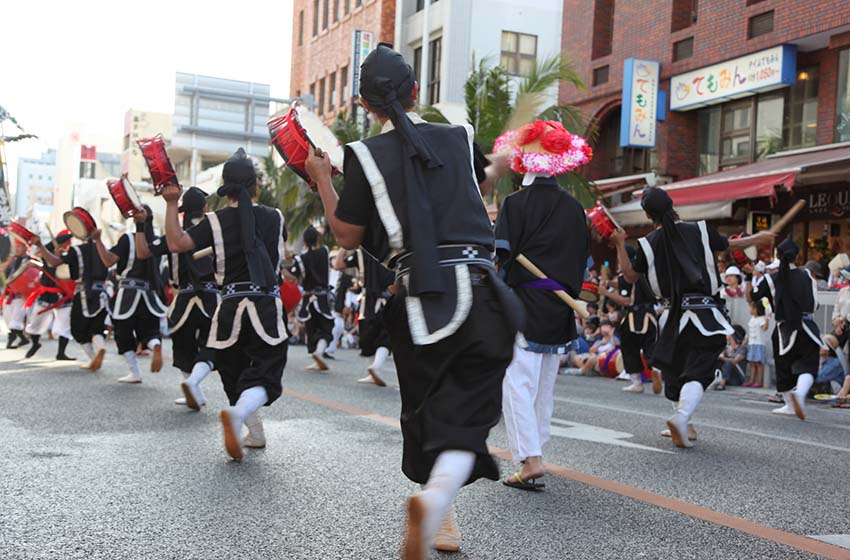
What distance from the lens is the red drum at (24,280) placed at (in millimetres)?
18047

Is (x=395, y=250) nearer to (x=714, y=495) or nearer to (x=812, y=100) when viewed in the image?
(x=714, y=495)

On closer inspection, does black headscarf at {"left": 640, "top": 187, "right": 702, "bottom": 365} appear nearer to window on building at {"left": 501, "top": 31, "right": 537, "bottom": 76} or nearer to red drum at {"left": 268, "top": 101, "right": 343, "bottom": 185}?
red drum at {"left": 268, "top": 101, "right": 343, "bottom": 185}

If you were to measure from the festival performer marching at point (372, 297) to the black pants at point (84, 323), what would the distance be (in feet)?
9.70

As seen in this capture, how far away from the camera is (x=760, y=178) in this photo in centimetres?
1745

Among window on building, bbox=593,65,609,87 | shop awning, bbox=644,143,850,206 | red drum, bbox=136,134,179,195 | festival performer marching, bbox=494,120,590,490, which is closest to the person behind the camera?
festival performer marching, bbox=494,120,590,490

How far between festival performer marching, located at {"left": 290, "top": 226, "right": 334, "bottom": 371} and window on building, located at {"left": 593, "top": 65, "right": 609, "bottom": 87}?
12.8 m

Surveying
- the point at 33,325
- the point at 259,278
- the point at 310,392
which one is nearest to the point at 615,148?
the point at 33,325

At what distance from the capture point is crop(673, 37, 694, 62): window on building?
23.5m

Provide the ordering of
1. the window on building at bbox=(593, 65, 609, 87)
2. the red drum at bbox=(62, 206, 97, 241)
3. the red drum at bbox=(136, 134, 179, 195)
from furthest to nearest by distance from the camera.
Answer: the window on building at bbox=(593, 65, 609, 87), the red drum at bbox=(62, 206, 97, 241), the red drum at bbox=(136, 134, 179, 195)

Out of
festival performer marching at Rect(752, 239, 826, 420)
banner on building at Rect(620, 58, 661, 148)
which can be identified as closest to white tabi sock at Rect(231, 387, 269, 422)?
festival performer marching at Rect(752, 239, 826, 420)

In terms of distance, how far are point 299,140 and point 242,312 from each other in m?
2.47

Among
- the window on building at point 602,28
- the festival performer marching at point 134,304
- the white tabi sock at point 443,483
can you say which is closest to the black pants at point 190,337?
the festival performer marching at point 134,304

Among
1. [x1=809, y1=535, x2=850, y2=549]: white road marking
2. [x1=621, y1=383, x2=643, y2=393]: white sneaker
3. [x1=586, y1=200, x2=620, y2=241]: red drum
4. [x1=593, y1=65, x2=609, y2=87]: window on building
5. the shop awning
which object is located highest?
→ [x1=593, y1=65, x2=609, y2=87]: window on building

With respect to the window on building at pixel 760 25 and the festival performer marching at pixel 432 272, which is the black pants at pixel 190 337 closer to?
the festival performer marching at pixel 432 272
